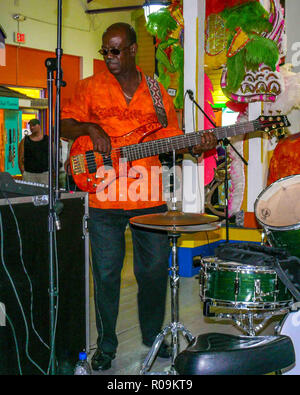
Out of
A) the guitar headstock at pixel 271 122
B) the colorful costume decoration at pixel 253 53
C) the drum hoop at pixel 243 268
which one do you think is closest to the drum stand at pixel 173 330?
the drum hoop at pixel 243 268

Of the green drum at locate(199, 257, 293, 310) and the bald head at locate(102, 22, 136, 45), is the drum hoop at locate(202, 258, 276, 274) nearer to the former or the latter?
the green drum at locate(199, 257, 293, 310)

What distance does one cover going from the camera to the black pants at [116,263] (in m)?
3.30

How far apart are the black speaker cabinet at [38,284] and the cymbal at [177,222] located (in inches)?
18.5

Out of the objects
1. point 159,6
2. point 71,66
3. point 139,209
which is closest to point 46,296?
point 139,209

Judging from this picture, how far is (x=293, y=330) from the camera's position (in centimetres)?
286

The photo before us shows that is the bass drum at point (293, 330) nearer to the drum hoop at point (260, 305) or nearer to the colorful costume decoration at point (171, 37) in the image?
the drum hoop at point (260, 305)

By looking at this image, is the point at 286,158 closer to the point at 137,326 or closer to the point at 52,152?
the point at 137,326

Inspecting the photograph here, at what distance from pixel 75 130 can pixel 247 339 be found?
1.93m

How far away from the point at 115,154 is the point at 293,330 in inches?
58.5

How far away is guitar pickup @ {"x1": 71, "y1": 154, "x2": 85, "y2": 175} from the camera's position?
329 centimetres

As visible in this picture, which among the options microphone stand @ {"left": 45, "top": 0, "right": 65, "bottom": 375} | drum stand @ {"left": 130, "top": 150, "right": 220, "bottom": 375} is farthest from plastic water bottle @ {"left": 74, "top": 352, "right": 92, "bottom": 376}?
drum stand @ {"left": 130, "top": 150, "right": 220, "bottom": 375}

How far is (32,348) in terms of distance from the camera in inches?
110

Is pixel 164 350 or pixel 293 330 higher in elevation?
pixel 293 330

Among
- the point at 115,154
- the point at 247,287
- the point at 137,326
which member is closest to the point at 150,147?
the point at 115,154
